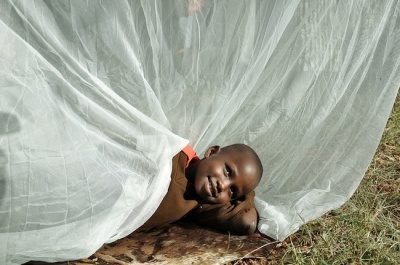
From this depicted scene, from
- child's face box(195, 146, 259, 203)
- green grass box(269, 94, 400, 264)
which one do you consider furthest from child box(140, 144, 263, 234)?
green grass box(269, 94, 400, 264)

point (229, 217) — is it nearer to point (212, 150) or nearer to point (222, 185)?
point (222, 185)

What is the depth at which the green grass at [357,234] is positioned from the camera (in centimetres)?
262

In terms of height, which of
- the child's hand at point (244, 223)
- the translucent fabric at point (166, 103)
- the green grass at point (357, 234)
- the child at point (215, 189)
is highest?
the translucent fabric at point (166, 103)

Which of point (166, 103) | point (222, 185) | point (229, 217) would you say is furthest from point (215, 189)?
point (166, 103)

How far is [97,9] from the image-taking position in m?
2.14

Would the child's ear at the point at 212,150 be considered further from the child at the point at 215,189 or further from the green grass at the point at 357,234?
Result: the green grass at the point at 357,234

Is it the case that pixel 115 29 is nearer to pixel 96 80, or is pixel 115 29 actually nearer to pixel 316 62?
pixel 96 80

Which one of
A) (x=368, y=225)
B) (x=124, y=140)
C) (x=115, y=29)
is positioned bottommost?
(x=368, y=225)

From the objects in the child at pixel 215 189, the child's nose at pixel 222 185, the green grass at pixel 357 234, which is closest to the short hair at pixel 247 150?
the child at pixel 215 189

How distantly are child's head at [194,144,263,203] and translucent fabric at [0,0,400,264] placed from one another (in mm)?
95

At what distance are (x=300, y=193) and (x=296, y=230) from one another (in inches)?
10.6

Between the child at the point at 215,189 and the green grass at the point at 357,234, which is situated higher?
the child at the point at 215,189

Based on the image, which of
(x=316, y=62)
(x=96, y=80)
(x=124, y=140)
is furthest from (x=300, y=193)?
(x=96, y=80)

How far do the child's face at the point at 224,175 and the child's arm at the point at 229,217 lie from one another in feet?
0.15
